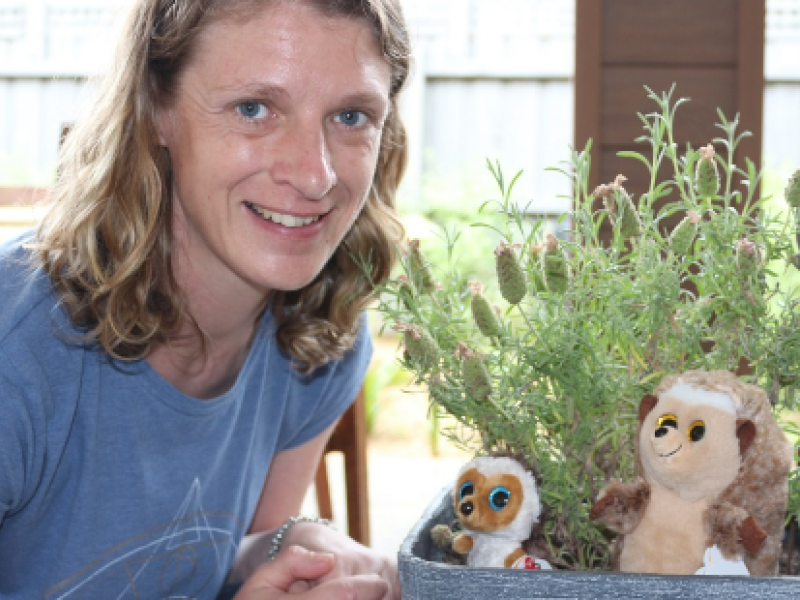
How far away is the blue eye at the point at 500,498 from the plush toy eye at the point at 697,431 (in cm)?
12

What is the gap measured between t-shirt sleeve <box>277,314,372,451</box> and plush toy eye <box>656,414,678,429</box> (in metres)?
0.75

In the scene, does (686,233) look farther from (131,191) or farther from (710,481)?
(131,191)

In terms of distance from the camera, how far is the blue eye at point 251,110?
0.87 m

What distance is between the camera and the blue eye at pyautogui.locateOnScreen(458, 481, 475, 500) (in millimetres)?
620

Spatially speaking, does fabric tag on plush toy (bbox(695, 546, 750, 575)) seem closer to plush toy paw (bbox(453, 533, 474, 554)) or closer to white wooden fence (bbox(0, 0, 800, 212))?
plush toy paw (bbox(453, 533, 474, 554))

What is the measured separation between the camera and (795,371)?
1.93ft

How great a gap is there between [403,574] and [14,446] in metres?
0.49

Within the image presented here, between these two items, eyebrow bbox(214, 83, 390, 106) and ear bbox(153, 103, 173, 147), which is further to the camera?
ear bbox(153, 103, 173, 147)

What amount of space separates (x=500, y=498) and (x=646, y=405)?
107 millimetres

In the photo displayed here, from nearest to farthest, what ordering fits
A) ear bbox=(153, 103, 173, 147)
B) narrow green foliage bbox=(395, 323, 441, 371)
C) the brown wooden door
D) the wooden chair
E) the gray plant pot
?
the gray plant pot, narrow green foliage bbox=(395, 323, 441, 371), ear bbox=(153, 103, 173, 147), the brown wooden door, the wooden chair

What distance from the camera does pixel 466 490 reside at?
0.62 meters

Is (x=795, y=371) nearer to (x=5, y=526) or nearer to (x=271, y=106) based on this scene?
(x=271, y=106)

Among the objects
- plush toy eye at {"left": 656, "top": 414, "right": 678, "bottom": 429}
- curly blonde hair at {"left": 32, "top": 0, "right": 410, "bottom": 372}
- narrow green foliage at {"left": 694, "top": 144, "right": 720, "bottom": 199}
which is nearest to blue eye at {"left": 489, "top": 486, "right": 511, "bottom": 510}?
plush toy eye at {"left": 656, "top": 414, "right": 678, "bottom": 429}

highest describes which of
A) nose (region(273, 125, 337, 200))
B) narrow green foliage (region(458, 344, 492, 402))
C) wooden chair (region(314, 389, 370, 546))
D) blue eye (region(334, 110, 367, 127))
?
blue eye (region(334, 110, 367, 127))
